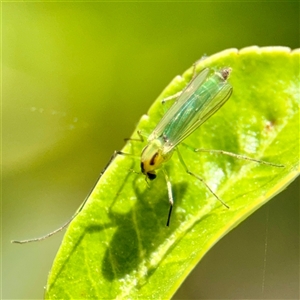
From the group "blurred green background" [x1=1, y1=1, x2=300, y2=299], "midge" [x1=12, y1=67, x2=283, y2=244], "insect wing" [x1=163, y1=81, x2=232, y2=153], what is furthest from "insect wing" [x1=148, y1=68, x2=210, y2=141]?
"blurred green background" [x1=1, y1=1, x2=300, y2=299]

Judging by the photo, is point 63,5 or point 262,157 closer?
point 262,157

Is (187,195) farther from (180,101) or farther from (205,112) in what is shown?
(180,101)

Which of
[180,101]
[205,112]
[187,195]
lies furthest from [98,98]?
[187,195]

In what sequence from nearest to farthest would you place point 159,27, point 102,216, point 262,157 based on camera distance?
1. point 102,216
2. point 262,157
3. point 159,27

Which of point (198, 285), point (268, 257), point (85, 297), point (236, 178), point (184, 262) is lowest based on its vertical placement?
point (198, 285)

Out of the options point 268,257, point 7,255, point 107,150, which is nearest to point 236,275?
point 268,257

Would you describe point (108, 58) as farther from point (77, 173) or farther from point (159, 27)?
point (77, 173)
